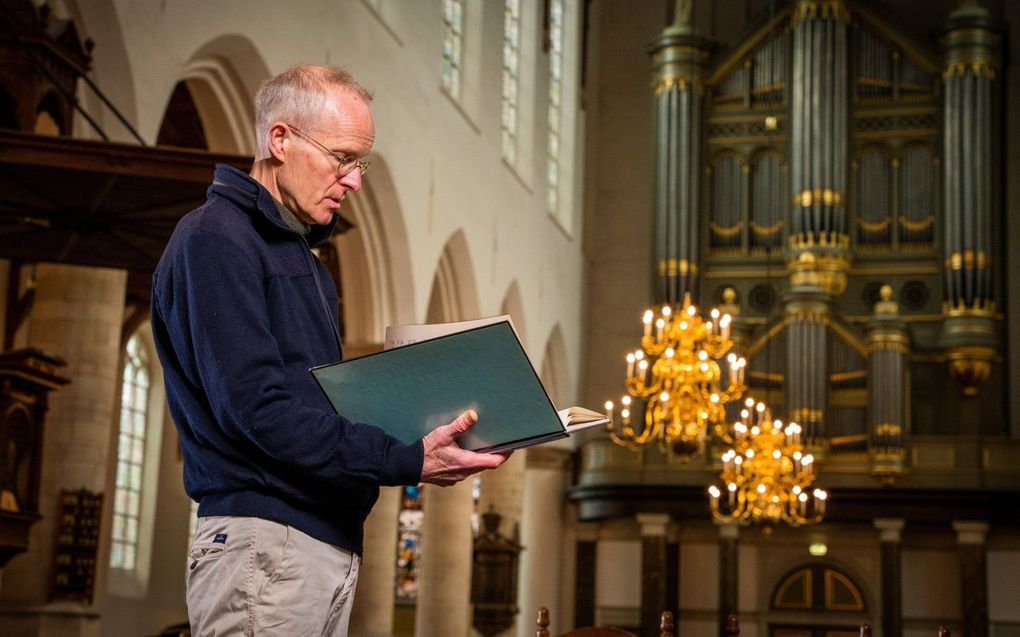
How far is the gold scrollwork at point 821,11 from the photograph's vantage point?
22.5 metres

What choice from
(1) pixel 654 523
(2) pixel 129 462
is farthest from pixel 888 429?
(2) pixel 129 462

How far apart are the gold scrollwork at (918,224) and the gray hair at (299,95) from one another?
2081 cm

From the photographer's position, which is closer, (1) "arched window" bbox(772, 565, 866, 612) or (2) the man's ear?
(2) the man's ear

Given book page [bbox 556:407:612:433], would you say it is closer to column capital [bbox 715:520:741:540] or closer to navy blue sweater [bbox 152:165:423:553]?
navy blue sweater [bbox 152:165:423:553]

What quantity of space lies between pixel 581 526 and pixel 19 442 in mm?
13804

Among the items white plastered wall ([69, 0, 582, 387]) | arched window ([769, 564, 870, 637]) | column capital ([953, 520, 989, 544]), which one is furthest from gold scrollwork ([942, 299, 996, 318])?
white plastered wall ([69, 0, 582, 387])

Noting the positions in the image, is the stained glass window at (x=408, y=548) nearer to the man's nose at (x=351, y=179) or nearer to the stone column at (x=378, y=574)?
the stone column at (x=378, y=574)

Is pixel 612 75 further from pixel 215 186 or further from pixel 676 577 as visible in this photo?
pixel 215 186

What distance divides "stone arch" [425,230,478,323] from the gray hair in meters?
14.6

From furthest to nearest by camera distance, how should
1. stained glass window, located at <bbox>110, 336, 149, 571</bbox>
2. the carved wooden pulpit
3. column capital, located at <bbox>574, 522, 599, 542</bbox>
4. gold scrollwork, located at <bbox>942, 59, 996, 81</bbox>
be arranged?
column capital, located at <bbox>574, 522, 599, 542</bbox>, gold scrollwork, located at <bbox>942, 59, 996, 81</bbox>, stained glass window, located at <bbox>110, 336, 149, 571</bbox>, the carved wooden pulpit

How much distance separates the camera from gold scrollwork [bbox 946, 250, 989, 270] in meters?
21.3

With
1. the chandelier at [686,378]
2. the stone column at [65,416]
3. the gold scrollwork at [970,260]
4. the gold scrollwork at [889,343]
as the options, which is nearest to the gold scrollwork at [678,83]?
the gold scrollwork at [970,260]

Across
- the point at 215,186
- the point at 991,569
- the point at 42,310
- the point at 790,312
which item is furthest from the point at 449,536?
the point at 215,186

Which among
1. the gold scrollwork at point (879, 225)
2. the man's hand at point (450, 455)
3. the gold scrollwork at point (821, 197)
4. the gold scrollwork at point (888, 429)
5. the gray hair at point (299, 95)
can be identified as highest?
the gold scrollwork at point (821, 197)
